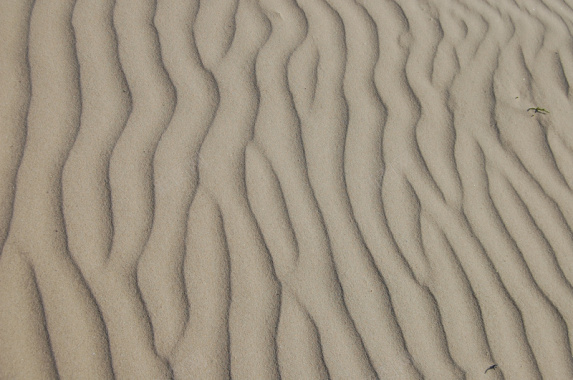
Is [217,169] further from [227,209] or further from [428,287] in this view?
[428,287]

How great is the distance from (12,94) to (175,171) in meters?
0.78

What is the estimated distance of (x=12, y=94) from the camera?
2.09 m

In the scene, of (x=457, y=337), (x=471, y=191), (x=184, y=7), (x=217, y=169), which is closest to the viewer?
(x=457, y=337)

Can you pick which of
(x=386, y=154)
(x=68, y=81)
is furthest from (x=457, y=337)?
(x=68, y=81)

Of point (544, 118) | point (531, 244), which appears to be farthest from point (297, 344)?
point (544, 118)

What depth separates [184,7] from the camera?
2.53 metres

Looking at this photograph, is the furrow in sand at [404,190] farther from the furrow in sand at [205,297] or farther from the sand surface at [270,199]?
the furrow in sand at [205,297]

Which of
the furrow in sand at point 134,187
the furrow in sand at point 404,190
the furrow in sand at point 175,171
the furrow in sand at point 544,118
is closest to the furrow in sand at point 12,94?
the furrow in sand at point 134,187

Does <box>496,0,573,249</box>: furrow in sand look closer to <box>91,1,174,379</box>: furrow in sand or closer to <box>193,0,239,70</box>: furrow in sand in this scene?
<box>193,0,239,70</box>: furrow in sand

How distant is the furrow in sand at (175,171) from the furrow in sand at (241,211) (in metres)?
0.07

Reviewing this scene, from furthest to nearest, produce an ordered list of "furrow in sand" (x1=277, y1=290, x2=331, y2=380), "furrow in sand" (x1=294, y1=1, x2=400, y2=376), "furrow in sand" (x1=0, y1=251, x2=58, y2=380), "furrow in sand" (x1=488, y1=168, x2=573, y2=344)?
1. "furrow in sand" (x1=488, y1=168, x2=573, y2=344)
2. "furrow in sand" (x1=294, y1=1, x2=400, y2=376)
3. "furrow in sand" (x1=277, y1=290, x2=331, y2=380)
4. "furrow in sand" (x1=0, y1=251, x2=58, y2=380)

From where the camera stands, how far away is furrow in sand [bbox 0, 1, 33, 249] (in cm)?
190

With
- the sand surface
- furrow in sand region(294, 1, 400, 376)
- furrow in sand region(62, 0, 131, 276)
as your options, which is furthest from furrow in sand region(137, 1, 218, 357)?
furrow in sand region(294, 1, 400, 376)

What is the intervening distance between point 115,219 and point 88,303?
331 millimetres
